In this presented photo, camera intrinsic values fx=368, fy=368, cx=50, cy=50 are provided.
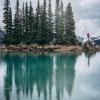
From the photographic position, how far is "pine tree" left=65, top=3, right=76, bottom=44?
108 metres

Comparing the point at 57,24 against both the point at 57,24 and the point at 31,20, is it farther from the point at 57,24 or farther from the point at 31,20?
the point at 31,20

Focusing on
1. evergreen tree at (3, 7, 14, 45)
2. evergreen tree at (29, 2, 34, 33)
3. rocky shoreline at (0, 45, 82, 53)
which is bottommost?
rocky shoreline at (0, 45, 82, 53)

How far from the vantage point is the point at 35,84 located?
3659cm

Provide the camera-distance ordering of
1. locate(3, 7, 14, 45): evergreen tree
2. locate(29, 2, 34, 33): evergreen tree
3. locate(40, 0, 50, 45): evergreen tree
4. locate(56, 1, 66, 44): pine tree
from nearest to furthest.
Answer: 1. locate(3, 7, 14, 45): evergreen tree
2. locate(40, 0, 50, 45): evergreen tree
3. locate(56, 1, 66, 44): pine tree
4. locate(29, 2, 34, 33): evergreen tree

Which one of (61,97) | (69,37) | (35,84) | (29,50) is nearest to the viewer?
(61,97)

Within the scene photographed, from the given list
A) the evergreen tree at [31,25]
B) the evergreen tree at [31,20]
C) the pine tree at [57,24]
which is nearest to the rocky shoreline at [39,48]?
the evergreen tree at [31,25]

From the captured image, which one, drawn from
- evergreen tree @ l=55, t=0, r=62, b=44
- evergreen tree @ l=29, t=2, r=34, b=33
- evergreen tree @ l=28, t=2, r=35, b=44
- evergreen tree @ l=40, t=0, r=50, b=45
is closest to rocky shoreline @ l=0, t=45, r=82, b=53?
evergreen tree @ l=40, t=0, r=50, b=45

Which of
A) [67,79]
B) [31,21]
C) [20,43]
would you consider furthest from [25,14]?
[67,79]

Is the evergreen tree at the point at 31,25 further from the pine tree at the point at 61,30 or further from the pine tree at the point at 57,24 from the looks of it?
the pine tree at the point at 61,30

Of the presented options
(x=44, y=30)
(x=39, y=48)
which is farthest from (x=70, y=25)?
(x=39, y=48)

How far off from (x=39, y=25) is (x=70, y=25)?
967 centimetres

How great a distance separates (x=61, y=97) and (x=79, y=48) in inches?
2990

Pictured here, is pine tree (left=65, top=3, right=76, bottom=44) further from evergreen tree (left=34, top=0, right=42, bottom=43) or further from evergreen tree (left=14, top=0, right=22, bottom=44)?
evergreen tree (left=14, top=0, right=22, bottom=44)

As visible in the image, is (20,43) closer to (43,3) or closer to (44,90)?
(43,3)
